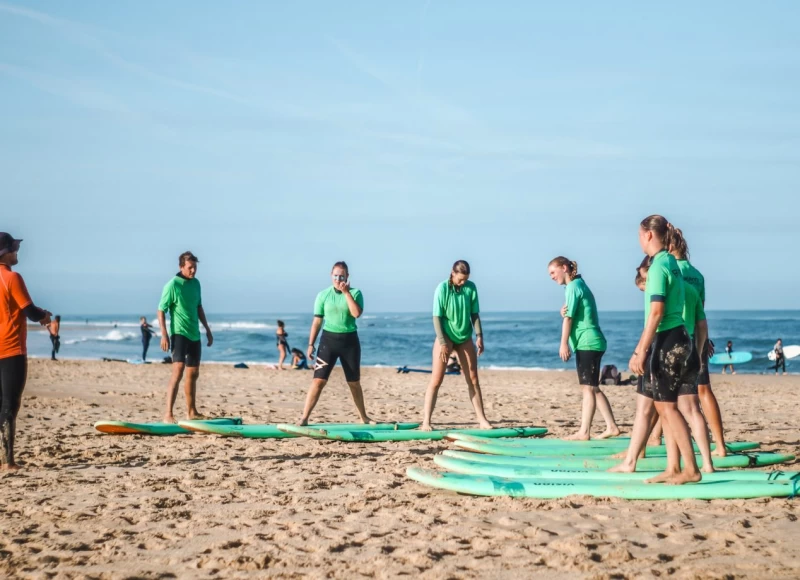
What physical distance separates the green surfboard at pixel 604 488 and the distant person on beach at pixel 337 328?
124 inches

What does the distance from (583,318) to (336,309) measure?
8.67 feet

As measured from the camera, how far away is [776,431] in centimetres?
964

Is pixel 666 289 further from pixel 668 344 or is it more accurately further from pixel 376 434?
pixel 376 434

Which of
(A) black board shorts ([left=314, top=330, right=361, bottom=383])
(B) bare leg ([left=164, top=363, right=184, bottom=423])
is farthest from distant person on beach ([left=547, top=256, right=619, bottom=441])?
(B) bare leg ([left=164, top=363, right=184, bottom=423])

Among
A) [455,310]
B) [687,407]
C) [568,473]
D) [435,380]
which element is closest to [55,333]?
[435,380]

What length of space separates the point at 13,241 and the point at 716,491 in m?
5.73

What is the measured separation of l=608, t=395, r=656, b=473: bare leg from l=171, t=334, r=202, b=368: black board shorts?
4986mm

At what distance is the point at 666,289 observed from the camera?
537cm

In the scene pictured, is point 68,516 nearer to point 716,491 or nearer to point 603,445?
point 716,491

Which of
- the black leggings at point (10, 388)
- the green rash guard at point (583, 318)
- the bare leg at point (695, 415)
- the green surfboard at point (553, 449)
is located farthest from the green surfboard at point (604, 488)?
the black leggings at point (10, 388)

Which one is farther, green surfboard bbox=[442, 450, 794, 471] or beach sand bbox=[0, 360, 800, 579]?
green surfboard bbox=[442, 450, 794, 471]

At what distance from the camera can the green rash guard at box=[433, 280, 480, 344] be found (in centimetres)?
882

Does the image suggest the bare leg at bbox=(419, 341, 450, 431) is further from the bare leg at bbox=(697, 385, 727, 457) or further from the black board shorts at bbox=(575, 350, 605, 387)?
the bare leg at bbox=(697, 385, 727, 457)

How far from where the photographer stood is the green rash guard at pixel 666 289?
17.6 ft
